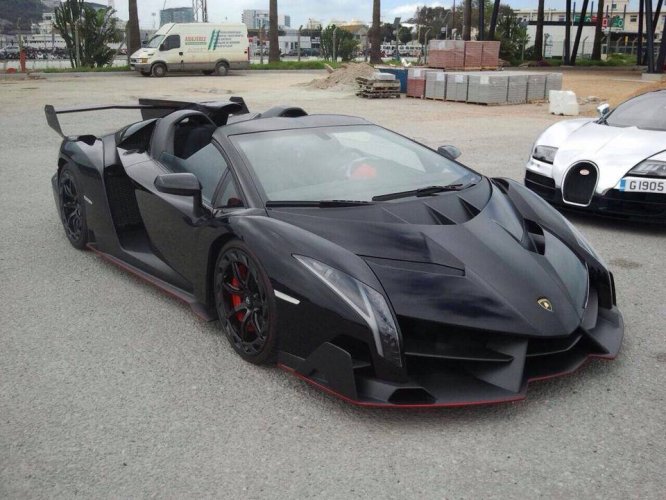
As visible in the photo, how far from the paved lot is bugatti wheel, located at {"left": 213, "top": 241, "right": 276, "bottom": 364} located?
13cm

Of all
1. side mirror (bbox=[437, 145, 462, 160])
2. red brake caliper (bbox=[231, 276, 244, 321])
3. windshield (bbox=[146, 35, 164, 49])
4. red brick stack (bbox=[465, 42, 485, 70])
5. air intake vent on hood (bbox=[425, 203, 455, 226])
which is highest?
windshield (bbox=[146, 35, 164, 49])

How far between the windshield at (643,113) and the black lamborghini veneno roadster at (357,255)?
2973 millimetres

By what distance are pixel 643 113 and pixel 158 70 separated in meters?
29.1

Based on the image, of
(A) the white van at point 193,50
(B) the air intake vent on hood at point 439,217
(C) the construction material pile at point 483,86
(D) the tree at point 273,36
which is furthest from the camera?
(D) the tree at point 273,36

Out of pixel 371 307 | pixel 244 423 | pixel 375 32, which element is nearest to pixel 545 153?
pixel 371 307

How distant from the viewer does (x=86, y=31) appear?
3694 cm

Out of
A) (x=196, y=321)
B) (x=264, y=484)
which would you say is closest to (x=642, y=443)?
(x=264, y=484)

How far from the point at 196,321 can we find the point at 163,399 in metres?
0.95

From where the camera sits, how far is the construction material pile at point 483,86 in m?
19.5

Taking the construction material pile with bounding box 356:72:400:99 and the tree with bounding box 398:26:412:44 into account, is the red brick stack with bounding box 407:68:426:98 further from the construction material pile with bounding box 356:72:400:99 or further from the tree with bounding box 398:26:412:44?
the tree with bounding box 398:26:412:44

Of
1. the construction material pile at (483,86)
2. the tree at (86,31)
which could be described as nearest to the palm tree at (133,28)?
the tree at (86,31)

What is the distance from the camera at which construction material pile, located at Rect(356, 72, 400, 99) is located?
2161 centimetres

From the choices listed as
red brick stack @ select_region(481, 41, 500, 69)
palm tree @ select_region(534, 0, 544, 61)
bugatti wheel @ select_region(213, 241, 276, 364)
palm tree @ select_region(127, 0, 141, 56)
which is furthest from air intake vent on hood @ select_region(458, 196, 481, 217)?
palm tree @ select_region(534, 0, 544, 61)

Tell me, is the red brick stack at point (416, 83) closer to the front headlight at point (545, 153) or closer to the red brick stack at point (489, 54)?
the red brick stack at point (489, 54)
